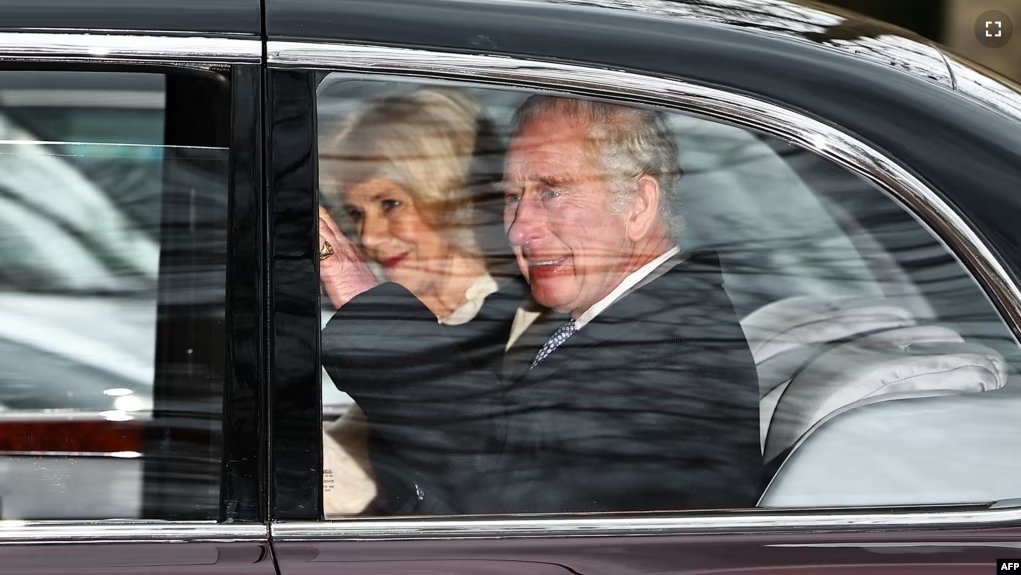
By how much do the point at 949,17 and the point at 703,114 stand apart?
5878 mm

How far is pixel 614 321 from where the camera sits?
4.99 feet

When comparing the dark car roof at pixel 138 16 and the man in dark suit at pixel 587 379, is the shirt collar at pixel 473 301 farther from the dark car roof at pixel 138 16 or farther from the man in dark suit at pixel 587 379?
the dark car roof at pixel 138 16

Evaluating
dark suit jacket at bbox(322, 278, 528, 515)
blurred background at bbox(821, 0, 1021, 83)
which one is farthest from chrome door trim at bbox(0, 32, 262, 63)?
blurred background at bbox(821, 0, 1021, 83)

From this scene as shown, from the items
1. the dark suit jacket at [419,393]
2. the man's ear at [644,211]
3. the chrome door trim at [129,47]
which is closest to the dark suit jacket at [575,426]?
the dark suit jacket at [419,393]

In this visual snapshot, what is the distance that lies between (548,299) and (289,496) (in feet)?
1.36

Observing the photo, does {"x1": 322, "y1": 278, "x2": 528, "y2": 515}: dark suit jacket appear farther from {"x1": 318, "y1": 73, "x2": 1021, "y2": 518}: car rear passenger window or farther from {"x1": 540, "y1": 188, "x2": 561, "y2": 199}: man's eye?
{"x1": 540, "y1": 188, "x2": 561, "y2": 199}: man's eye

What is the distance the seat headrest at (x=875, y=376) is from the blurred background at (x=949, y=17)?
5.47m

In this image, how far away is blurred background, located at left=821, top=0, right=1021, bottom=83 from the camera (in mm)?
6656

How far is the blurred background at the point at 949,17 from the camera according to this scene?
21.8ft

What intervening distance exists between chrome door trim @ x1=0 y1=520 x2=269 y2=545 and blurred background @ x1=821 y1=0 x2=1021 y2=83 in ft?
19.6

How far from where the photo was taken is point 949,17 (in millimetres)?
6695

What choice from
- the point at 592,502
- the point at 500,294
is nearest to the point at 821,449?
the point at 592,502

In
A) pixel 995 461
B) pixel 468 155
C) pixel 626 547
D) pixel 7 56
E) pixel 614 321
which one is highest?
pixel 7 56

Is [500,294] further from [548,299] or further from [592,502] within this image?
[592,502]
